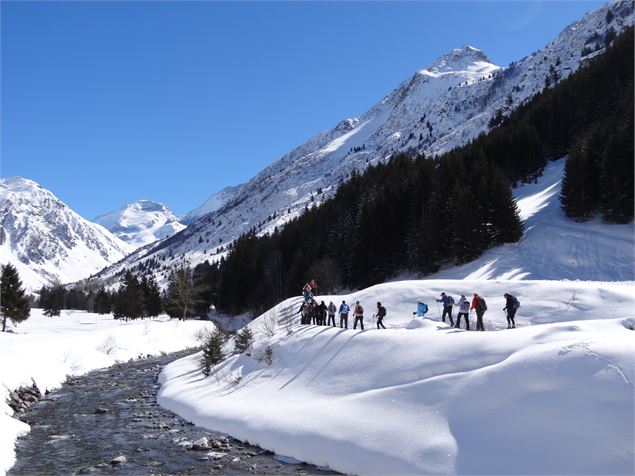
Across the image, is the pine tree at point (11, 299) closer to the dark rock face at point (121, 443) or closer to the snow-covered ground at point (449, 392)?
the dark rock face at point (121, 443)

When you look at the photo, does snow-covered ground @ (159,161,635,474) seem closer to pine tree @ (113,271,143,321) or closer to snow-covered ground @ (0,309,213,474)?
snow-covered ground @ (0,309,213,474)

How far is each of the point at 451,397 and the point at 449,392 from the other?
28 cm

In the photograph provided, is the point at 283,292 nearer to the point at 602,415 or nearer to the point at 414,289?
the point at 414,289

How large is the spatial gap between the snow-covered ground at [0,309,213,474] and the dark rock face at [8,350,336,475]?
72 centimetres

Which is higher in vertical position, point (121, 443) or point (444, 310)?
point (444, 310)

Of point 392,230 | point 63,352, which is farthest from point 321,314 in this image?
point 392,230

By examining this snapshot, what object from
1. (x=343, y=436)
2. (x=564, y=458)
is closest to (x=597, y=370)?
(x=564, y=458)

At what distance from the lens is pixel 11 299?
195 ft

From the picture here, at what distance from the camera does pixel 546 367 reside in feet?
47.5

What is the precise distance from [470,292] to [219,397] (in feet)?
57.8

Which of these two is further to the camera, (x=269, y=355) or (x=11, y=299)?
(x=11, y=299)

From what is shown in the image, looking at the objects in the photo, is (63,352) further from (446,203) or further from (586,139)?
(586,139)

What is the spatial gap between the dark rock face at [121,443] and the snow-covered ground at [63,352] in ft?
2.35

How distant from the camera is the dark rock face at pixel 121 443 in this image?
15.5 meters
